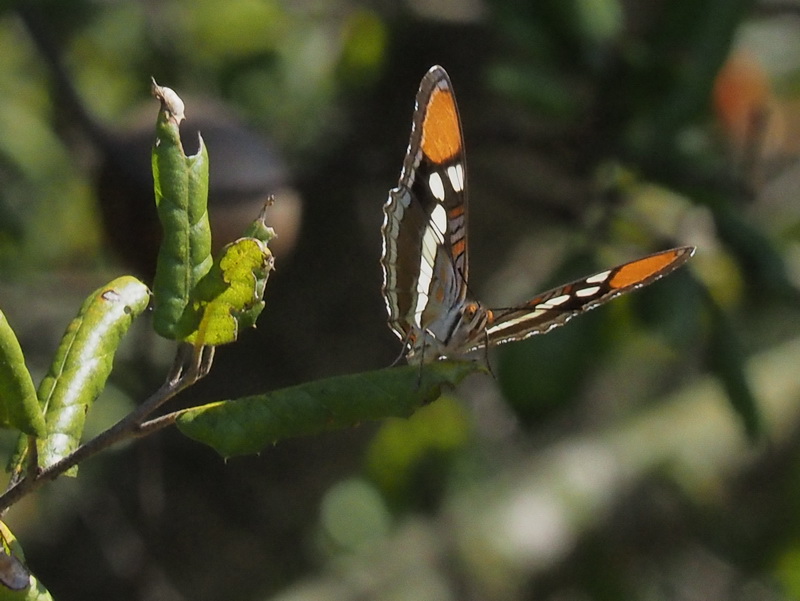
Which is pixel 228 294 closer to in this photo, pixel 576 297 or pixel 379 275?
pixel 576 297

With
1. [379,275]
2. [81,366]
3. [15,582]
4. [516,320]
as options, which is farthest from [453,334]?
[379,275]

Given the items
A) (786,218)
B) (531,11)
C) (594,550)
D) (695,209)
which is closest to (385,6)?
(531,11)

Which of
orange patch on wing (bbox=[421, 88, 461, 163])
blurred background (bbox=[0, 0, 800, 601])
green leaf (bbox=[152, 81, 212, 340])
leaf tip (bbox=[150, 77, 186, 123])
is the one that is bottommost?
blurred background (bbox=[0, 0, 800, 601])

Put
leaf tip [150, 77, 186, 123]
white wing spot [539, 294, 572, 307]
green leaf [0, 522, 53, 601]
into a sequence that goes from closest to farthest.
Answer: green leaf [0, 522, 53, 601] → leaf tip [150, 77, 186, 123] → white wing spot [539, 294, 572, 307]

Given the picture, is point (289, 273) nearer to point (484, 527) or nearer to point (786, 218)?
point (484, 527)

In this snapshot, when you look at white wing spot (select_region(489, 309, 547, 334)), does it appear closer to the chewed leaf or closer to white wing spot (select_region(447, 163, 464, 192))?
white wing spot (select_region(447, 163, 464, 192))

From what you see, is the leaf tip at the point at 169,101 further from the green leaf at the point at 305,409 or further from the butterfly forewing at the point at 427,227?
the butterfly forewing at the point at 427,227

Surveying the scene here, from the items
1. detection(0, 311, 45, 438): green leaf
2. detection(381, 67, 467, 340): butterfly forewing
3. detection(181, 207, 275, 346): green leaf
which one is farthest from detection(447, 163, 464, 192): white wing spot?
detection(0, 311, 45, 438): green leaf
